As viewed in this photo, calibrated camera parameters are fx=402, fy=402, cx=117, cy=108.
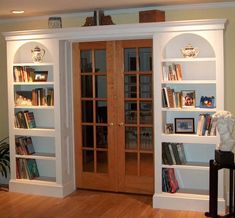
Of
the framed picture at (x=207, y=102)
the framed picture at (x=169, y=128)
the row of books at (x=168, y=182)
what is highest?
the framed picture at (x=207, y=102)

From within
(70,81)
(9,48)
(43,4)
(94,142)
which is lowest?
(94,142)

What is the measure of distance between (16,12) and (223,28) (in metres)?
2.67

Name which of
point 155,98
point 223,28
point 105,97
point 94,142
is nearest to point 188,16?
point 223,28

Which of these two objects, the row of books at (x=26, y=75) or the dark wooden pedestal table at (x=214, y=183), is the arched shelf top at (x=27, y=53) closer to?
the row of books at (x=26, y=75)

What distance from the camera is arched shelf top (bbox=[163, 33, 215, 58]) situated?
16.4ft

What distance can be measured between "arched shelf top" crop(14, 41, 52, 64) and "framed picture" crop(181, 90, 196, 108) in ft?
6.65

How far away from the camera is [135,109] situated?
212 inches

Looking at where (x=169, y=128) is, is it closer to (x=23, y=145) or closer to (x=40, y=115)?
(x=40, y=115)

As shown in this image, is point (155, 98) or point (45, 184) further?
point (45, 184)

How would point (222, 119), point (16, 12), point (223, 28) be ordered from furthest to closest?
point (16, 12) < point (223, 28) < point (222, 119)

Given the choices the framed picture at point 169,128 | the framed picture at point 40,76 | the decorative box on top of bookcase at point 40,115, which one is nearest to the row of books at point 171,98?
the framed picture at point 169,128

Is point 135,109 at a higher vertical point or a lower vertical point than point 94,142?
higher

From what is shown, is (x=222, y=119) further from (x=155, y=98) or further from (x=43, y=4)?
(x=43, y=4)

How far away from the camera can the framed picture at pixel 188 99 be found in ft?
16.1
